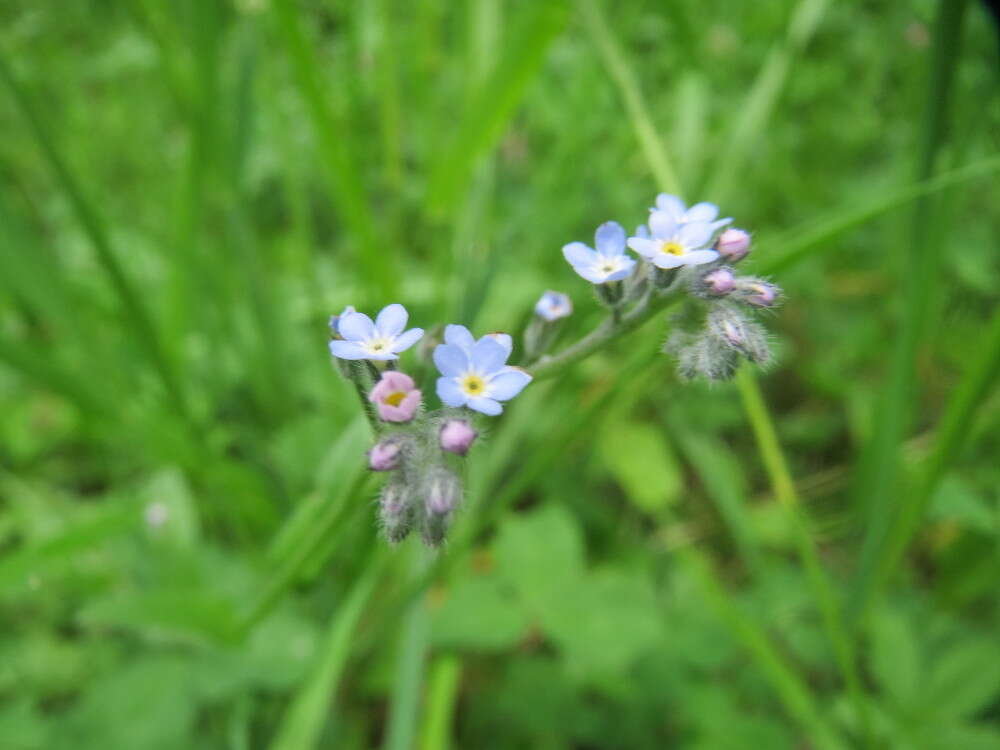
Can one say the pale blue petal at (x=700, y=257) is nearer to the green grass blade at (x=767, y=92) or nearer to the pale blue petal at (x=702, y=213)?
the pale blue petal at (x=702, y=213)

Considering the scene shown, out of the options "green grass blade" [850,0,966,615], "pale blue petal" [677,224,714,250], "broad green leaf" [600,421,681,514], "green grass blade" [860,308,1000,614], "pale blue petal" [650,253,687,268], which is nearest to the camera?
"pale blue petal" [650,253,687,268]

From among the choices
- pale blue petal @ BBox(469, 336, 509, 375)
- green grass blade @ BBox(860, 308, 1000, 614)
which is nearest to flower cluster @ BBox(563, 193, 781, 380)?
pale blue petal @ BBox(469, 336, 509, 375)

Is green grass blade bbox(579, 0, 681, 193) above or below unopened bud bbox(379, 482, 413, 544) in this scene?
above

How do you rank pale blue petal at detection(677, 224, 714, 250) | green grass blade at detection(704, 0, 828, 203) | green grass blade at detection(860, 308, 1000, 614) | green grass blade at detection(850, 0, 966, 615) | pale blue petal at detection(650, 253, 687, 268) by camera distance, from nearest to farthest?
1. pale blue petal at detection(650, 253, 687, 268)
2. pale blue petal at detection(677, 224, 714, 250)
3. green grass blade at detection(860, 308, 1000, 614)
4. green grass blade at detection(850, 0, 966, 615)
5. green grass blade at detection(704, 0, 828, 203)

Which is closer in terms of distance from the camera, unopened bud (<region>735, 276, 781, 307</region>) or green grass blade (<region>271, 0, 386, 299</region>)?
unopened bud (<region>735, 276, 781, 307</region>)

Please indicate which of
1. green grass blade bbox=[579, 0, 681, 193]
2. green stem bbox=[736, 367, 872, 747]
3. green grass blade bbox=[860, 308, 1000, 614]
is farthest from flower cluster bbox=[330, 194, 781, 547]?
green grass blade bbox=[579, 0, 681, 193]

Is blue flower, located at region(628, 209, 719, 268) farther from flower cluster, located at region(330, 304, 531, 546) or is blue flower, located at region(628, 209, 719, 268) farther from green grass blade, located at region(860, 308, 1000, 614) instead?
green grass blade, located at region(860, 308, 1000, 614)

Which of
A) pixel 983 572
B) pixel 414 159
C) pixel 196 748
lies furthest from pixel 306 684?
pixel 414 159

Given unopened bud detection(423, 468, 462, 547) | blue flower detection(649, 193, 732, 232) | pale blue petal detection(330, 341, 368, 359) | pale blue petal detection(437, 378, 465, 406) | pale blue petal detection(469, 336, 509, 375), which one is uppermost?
blue flower detection(649, 193, 732, 232)
